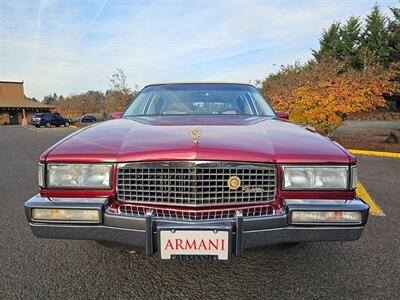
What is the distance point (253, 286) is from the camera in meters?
2.37

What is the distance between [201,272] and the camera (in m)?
2.57

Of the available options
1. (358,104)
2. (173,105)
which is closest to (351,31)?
(358,104)

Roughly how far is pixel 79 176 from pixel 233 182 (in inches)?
38.2

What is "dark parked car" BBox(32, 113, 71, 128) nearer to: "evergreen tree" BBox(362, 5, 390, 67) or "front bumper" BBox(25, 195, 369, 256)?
"evergreen tree" BBox(362, 5, 390, 67)

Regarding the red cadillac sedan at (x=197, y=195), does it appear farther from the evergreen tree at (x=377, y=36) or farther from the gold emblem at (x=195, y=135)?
the evergreen tree at (x=377, y=36)

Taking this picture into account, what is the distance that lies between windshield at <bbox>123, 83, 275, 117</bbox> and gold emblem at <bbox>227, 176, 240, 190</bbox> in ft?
4.76

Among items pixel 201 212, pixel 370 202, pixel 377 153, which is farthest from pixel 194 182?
pixel 377 153

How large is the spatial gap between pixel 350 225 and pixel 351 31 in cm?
4621

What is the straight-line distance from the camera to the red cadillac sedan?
1978 millimetres

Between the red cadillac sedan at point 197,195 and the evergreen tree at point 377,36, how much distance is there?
134 feet

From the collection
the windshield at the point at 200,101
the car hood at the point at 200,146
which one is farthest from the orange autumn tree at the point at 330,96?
the car hood at the point at 200,146

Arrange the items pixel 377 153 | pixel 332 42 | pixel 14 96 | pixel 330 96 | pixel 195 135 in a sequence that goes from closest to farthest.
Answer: pixel 195 135
pixel 377 153
pixel 330 96
pixel 332 42
pixel 14 96

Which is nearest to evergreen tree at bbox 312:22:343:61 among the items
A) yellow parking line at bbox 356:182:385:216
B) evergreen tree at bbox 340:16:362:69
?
evergreen tree at bbox 340:16:362:69

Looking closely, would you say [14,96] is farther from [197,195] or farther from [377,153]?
[197,195]
